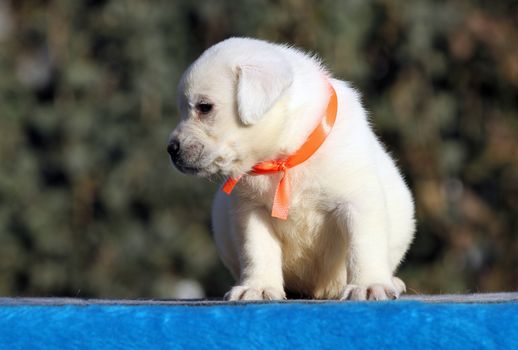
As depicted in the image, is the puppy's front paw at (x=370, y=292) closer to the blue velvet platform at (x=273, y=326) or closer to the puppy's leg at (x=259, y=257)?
the puppy's leg at (x=259, y=257)

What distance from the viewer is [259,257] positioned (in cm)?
328

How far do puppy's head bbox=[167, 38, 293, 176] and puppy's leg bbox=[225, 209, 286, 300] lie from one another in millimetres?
185

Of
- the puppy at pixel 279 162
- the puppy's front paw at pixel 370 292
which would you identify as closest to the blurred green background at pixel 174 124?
the puppy at pixel 279 162

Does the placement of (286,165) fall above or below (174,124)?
above

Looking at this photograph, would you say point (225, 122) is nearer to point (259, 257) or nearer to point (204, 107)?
point (204, 107)

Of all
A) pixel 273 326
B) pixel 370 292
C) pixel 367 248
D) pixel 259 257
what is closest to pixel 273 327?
pixel 273 326

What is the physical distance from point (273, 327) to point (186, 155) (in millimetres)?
1028

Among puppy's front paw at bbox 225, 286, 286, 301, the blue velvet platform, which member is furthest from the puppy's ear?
the blue velvet platform

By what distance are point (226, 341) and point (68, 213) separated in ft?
16.5

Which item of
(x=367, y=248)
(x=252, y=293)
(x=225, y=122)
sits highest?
(x=225, y=122)

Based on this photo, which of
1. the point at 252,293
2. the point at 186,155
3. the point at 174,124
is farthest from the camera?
the point at 174,124

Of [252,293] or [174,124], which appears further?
[174,124]

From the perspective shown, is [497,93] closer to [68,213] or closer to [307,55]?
[68,213]

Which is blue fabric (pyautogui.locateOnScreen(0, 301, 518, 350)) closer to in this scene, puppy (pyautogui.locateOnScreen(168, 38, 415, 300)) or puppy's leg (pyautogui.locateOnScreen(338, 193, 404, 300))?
puppy's leg (pyautogui.locateOnScreen(338, 193, 404, 300))
